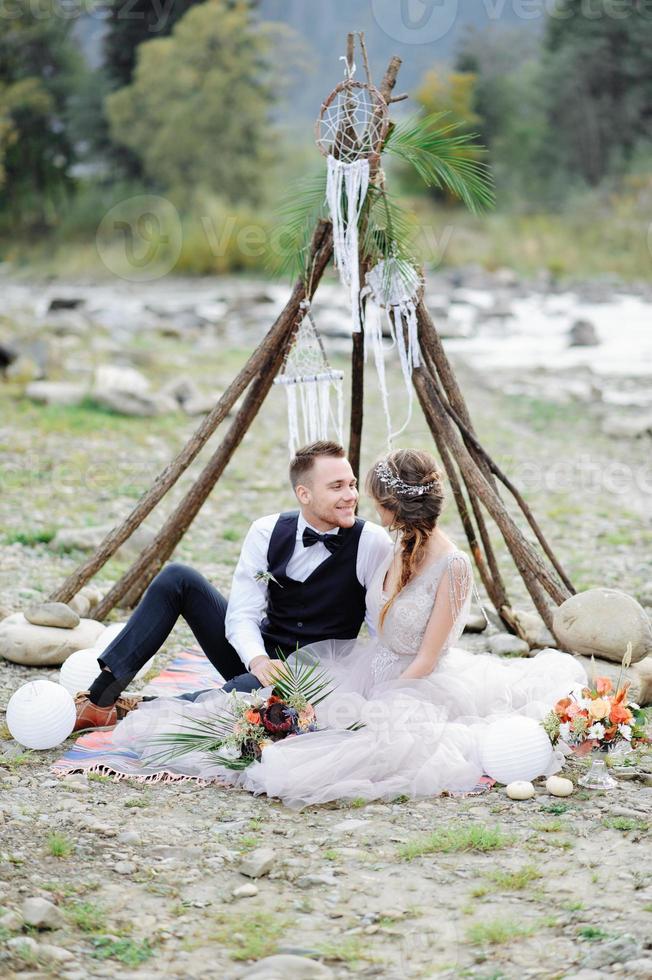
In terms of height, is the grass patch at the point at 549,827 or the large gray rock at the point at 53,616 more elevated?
the large gray rock at the point at 53,616

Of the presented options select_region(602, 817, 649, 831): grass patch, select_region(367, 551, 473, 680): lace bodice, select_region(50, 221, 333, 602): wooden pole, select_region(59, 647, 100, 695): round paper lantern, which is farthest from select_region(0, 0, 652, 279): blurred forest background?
select_region(602, 817, 649, 831): grass patch

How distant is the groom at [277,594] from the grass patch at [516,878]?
1.40 meters

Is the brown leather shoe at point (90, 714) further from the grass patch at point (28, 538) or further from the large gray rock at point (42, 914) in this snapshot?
the grass patch at point (28, 538)

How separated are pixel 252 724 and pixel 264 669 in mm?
323

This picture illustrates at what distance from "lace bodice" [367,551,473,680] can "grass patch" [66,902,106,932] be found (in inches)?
Answer: 62.7

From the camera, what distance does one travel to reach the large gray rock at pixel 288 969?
2.79 meters

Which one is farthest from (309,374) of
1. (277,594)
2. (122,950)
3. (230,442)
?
(122,950)

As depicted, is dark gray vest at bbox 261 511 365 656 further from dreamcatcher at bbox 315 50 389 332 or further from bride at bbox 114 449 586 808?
dreamcatcher at bbox 315 50 389 332

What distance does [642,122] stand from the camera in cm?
3834

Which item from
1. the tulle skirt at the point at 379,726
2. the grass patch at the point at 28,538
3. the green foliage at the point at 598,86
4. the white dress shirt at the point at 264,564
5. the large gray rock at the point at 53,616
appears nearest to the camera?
the tulle skirt at the point at 379,726

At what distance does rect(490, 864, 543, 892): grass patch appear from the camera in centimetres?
331

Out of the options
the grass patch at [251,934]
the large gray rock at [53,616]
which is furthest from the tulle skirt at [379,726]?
A: the large gray rock at [53,616]

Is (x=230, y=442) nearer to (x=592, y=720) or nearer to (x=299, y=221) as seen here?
(x=299, y=221)

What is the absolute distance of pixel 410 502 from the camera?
14.3 feet
